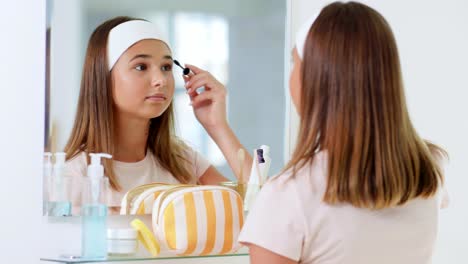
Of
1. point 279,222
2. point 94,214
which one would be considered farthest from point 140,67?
point 279,222

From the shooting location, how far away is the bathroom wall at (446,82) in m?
1.99

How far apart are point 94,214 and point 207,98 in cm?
40

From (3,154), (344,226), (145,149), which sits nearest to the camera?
(344,226)

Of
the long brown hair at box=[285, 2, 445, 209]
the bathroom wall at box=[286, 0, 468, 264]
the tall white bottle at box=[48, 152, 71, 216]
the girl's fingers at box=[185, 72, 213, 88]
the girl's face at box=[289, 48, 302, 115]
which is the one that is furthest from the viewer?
the bathroom wall at box=[286, 0, 468, 264]

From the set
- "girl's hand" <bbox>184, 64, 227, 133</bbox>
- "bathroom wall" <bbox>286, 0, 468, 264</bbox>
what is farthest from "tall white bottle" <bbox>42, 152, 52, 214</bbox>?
"bathroom wall" <bbox>286, 0, 468, 264</bbox>

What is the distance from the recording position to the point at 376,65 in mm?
1122

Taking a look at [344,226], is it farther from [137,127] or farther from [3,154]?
[3,154]

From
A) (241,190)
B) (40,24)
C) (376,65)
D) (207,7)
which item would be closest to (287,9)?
(207,7)

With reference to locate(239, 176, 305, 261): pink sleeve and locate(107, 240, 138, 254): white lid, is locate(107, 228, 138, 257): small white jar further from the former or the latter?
locate(239, 176, 305, 261): pink sleeve

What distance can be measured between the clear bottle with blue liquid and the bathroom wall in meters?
0.88

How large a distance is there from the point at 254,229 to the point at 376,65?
0.31 metres

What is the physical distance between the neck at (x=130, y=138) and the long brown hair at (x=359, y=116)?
2.02 feet

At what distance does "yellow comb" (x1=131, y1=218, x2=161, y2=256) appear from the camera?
1.54 meters

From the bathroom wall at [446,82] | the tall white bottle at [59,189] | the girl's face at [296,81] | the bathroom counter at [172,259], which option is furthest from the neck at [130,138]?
the bathroom wall at [446,82]
